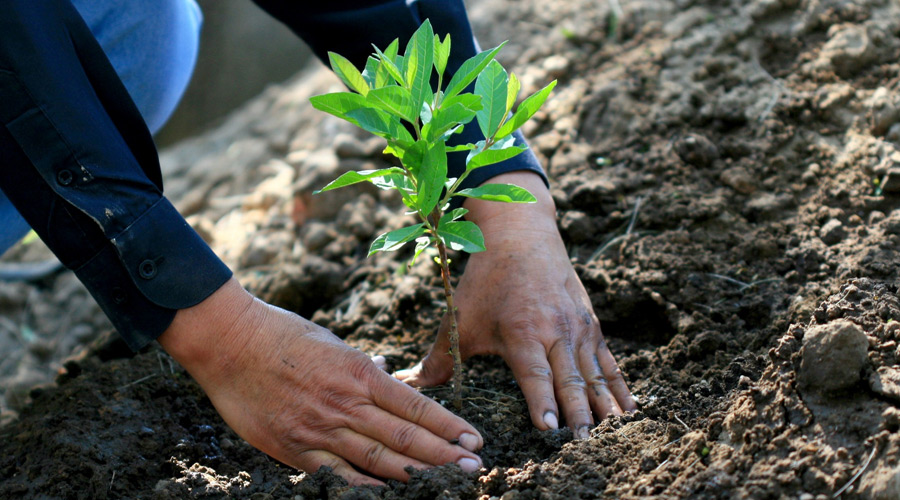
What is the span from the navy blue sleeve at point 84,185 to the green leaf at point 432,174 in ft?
1.58

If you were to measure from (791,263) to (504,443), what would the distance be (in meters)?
0.90

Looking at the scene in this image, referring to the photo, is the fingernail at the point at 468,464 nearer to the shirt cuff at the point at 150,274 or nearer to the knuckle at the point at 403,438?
the knuckle at the point at 403,438

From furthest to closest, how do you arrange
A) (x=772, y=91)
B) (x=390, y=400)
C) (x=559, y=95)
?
(x=559, y=95)
(x=772, y=91)
(x=390, y=400)

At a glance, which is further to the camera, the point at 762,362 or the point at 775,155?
the point at 775,155

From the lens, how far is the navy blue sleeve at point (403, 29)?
1803 mm

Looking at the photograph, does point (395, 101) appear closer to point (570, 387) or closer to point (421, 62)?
point (421, 62)

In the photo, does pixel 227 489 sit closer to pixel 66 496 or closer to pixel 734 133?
pixel 66 496

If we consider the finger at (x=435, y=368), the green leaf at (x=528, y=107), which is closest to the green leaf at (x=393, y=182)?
the green leaf at (x=528, y=107)

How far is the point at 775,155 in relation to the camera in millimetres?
2207

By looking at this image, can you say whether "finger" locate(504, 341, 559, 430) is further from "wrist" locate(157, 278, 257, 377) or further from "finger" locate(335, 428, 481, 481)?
"wrist" locate(157, 278, 257, 377)

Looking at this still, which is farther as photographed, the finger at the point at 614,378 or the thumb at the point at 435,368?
the thumb at the point at 435,368

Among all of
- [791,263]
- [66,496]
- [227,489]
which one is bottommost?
→ [791,263]

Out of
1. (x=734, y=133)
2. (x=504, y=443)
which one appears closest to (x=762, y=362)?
(x=504, y=443)

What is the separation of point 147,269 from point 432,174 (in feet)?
1.99
